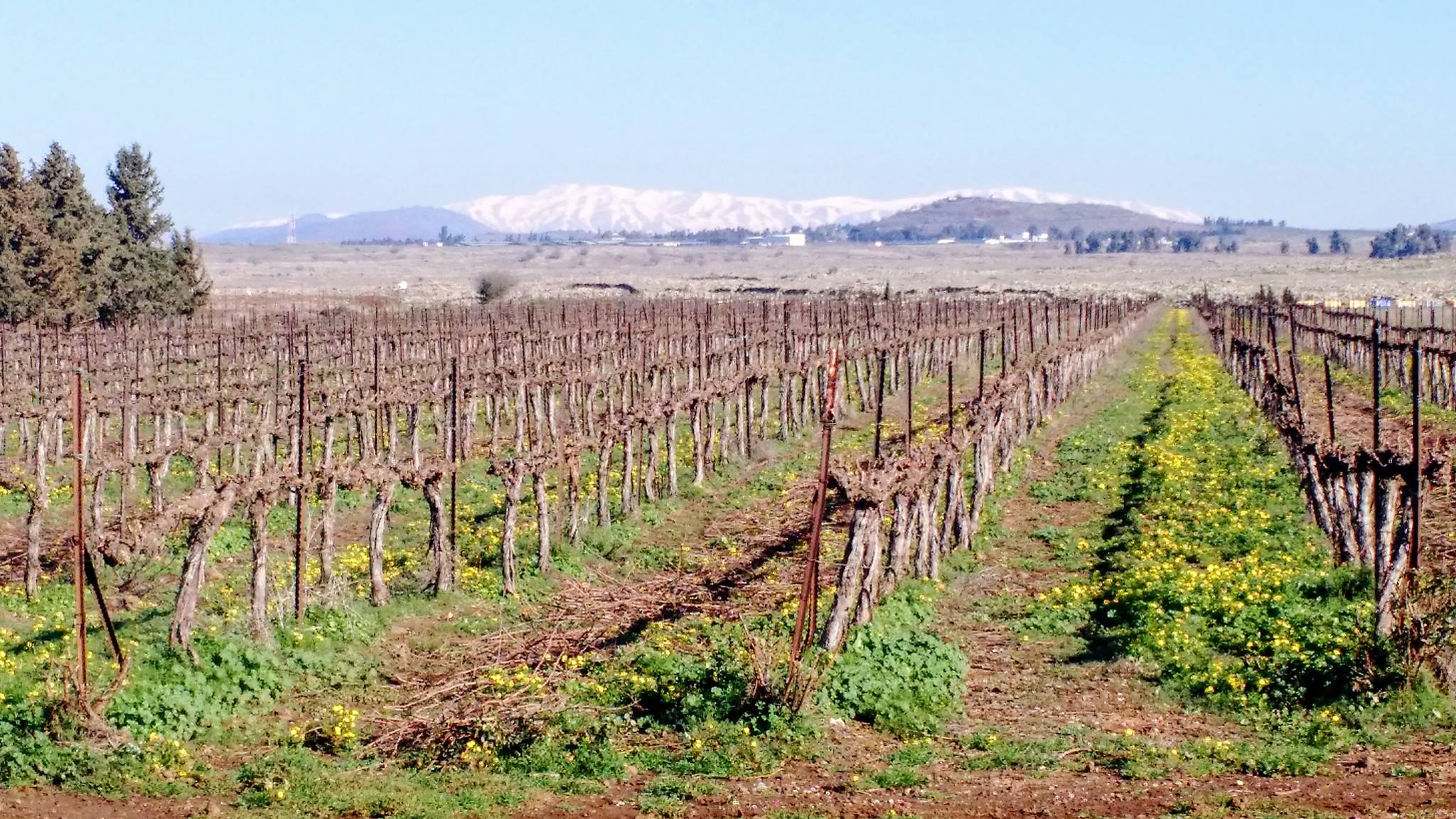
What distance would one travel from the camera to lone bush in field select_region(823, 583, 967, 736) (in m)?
13.4

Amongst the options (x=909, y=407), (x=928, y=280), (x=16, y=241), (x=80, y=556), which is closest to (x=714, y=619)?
(x=909, y=407)

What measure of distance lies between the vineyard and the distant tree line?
28.9 metres

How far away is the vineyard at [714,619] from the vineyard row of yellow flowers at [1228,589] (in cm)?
7

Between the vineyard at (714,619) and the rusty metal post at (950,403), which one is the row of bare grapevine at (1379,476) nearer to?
the vineyard at (714,619)

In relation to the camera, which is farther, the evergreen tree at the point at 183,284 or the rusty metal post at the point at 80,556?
the evergreen tree at the point at 183,284

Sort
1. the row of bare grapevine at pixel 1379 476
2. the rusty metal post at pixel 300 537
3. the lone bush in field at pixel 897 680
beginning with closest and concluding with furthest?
1. the lone bush in field at pixel 897 680
2. the row of bare grapevine at pixel 1379 476
3. the rusty metal post at pixel 300 537

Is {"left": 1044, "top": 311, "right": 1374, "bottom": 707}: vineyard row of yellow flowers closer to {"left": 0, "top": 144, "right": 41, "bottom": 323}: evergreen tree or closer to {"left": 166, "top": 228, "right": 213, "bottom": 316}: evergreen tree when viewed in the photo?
{"left": 0, "top": 144, "right": 41, "bottom": 323}: evergreen tree

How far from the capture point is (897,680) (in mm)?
13938

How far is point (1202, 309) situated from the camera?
303ft

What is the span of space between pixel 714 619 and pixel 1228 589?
5986 millimetres

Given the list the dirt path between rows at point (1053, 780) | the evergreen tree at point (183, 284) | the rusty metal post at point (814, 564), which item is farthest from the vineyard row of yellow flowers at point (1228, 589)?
the evergreen tree at point (183, 284)

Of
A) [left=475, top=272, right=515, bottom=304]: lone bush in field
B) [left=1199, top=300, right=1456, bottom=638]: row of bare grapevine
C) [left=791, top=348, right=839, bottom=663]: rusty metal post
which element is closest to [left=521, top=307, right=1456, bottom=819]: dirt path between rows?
[left=791, top=348, right=839, bottom=663]: rusty metal post

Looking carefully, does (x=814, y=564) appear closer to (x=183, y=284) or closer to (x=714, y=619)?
(x=714, y=619)

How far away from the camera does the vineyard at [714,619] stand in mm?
11992
